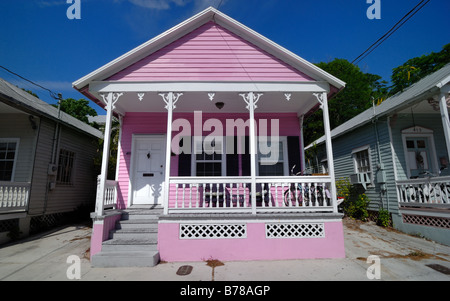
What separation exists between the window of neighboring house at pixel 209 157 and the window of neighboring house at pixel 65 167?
17.7 ft

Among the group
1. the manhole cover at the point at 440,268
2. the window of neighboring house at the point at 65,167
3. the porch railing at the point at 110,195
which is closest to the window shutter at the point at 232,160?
the porch railing at the point at 110,195

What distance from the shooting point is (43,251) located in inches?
210

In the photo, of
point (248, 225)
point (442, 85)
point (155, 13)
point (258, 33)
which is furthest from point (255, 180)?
point (155, 13)

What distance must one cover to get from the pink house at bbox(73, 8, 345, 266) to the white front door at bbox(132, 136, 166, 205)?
0.03 meters

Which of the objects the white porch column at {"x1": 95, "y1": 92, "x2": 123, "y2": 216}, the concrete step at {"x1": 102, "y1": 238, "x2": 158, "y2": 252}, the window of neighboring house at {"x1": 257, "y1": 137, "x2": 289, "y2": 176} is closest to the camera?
the concrete step at {"x1": 102, "y1": 238, "x2": 158, "y2": 252}

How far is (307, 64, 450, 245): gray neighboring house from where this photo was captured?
234 inches

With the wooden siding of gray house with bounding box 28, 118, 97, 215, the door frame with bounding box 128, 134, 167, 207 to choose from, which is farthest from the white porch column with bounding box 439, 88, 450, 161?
the wooden siding of gray house with bounding box 28, 118, 97, 215

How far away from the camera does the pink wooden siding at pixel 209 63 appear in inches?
214

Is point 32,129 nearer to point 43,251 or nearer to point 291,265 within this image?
point 43,251

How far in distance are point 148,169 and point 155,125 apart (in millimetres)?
1330

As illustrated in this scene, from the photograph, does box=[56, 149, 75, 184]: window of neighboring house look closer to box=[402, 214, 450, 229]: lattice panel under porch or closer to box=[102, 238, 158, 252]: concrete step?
box=[102, 238, 158, 252]: concrete step

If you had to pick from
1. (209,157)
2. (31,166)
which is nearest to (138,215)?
(209,157)

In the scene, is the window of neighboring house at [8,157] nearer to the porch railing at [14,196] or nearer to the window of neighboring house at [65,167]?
the porch railing at [14,196]

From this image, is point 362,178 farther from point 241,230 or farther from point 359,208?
point 241,230
